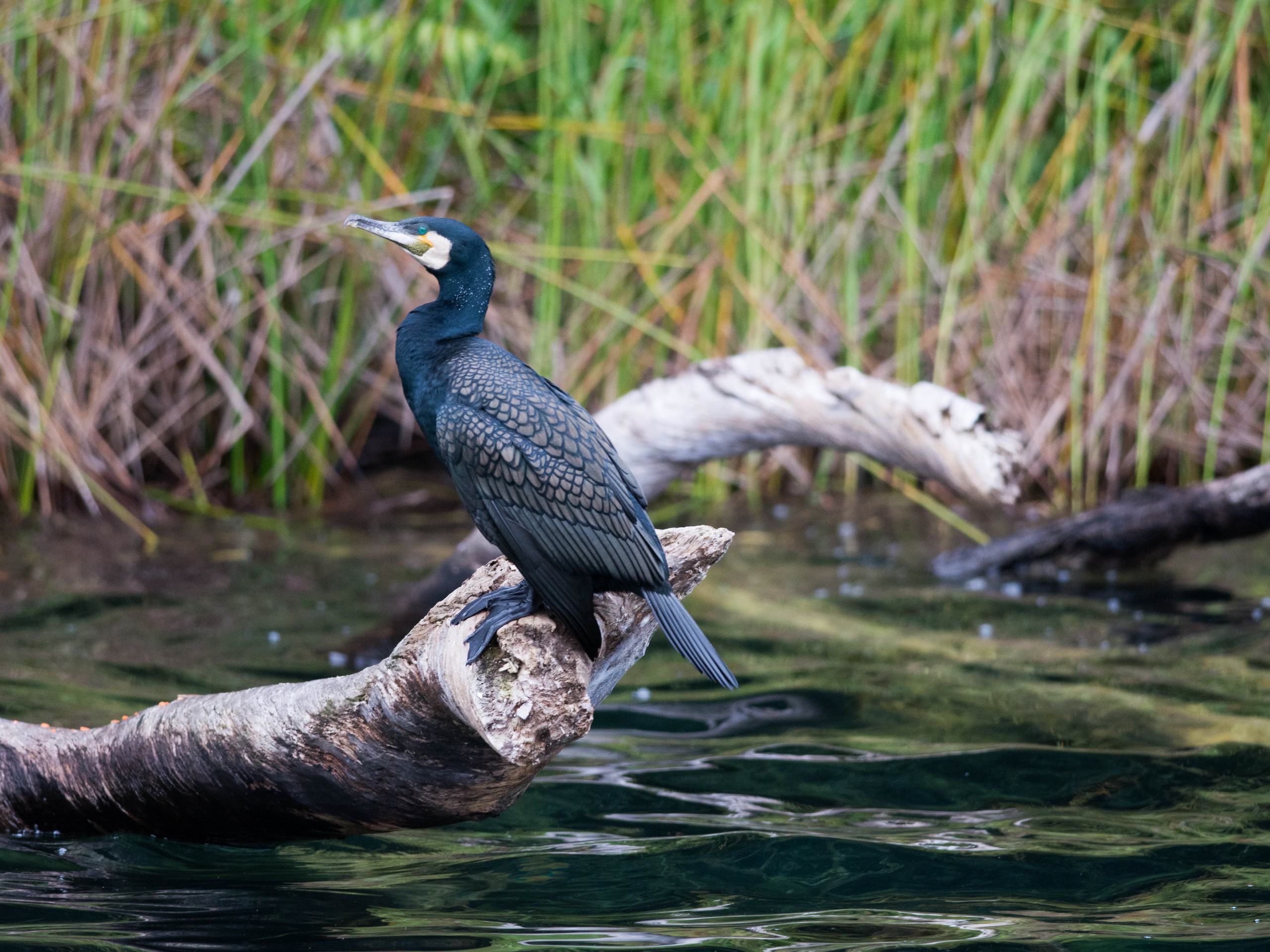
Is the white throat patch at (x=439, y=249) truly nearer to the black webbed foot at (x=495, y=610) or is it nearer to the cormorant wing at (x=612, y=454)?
the cormorant wing at (x=612, y=454)

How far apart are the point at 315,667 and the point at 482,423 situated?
1.57m

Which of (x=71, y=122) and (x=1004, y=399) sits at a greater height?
(x=71, y=122)

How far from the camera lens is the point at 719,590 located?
4355 millimetres

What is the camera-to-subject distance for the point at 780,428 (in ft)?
10.9

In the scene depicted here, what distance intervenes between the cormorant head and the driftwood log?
1.15 m

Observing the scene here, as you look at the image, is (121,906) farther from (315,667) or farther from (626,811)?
(315,667)

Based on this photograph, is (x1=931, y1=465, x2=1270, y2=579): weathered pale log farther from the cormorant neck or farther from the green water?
the cormorant neck

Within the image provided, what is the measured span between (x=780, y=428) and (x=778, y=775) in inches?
38.3

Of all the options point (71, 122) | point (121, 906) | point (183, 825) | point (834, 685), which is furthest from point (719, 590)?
point (71, 122)

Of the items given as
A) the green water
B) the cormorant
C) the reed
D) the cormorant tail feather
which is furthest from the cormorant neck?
the reed

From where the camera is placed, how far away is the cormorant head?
2.29 m

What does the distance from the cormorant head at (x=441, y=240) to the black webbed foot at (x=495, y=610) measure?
1.93 ft

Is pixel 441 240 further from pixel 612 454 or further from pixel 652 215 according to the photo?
pixel 652 215

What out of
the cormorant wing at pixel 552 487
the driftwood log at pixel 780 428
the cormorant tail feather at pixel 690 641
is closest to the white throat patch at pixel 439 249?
the cormorant wing at pixel 552 487
